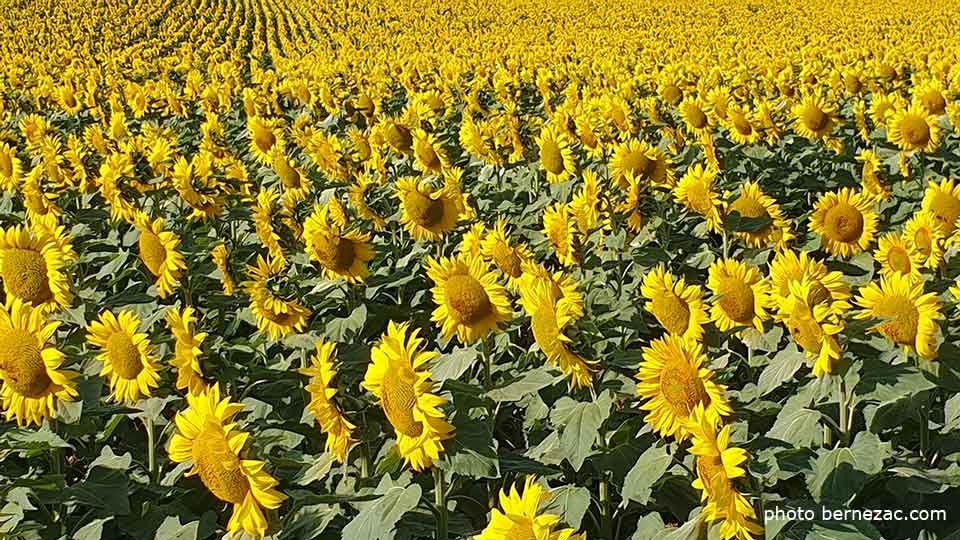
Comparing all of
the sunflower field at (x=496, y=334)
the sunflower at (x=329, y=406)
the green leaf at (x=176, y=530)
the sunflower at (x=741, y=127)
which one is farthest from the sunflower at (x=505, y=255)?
the sunflower at (x=741, y=127)

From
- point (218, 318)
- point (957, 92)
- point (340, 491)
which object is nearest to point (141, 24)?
point (957, 92)

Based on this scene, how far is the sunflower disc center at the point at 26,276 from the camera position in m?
3.48

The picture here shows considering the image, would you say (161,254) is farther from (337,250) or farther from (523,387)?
(523,387)

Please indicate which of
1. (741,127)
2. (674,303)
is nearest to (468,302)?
(674,303)

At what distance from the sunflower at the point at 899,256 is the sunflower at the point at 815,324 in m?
0.97

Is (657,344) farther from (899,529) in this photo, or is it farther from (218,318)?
(218,318)

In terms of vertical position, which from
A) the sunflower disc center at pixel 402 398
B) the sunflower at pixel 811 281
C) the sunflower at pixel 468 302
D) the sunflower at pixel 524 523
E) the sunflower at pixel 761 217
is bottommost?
the sunflower at pixel 761 217

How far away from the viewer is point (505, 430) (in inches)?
158

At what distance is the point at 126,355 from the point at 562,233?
199 cm

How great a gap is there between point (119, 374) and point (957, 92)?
803 cm

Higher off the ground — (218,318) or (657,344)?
(657,344)

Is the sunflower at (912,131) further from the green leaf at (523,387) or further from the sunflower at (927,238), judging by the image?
the green leaf at (523,387)

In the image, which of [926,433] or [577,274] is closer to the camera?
[926,433]

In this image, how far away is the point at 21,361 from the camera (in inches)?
108
